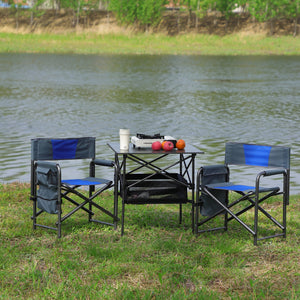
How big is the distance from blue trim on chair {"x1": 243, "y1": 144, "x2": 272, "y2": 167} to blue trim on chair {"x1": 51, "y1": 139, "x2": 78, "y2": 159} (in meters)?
1.61

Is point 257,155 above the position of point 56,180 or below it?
above

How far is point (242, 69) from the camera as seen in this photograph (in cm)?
3284

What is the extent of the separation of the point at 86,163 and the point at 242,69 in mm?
24092

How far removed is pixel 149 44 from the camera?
56.7 m

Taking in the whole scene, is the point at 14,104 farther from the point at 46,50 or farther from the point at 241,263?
the point at 46,50

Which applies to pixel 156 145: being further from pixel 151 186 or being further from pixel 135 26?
pixel 135 26

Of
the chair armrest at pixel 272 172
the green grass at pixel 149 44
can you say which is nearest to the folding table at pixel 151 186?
the chair armrest at pixel 272 172

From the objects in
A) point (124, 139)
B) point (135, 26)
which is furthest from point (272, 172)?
point (135, 26)

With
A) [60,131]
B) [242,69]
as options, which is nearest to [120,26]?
[242,69]

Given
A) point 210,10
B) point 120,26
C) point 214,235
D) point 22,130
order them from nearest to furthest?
point 214,235 → point 22,130 → point 120,26 → point 210,10

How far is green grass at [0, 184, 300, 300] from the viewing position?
4.11m

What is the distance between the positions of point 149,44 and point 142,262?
53.1m

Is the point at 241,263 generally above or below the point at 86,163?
above

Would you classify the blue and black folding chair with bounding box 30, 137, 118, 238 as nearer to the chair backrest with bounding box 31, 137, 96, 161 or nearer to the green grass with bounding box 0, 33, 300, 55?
the chair backrest with bounding box 31, 137, 96, 161
